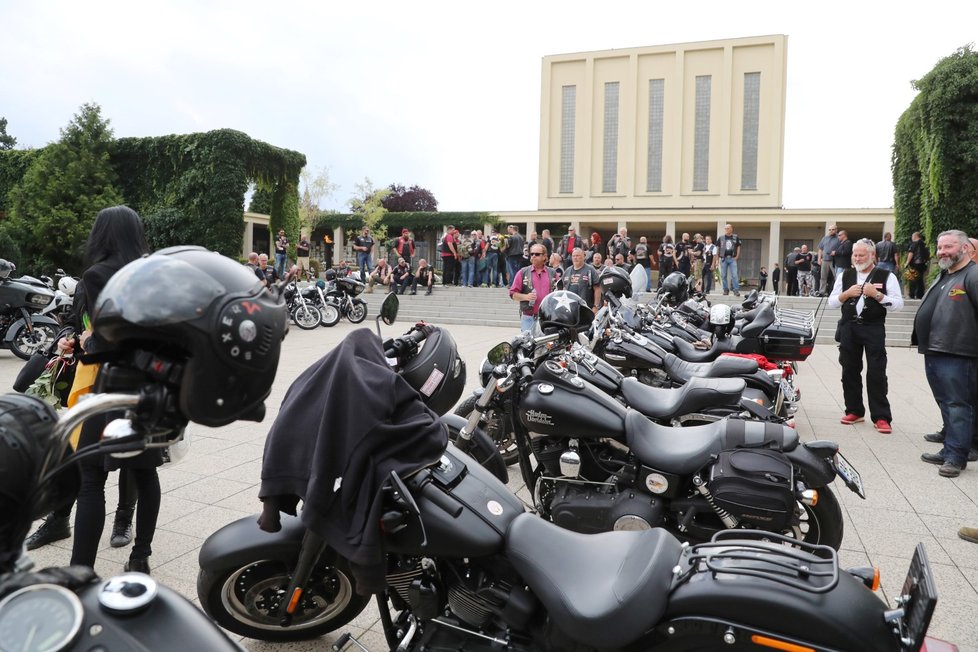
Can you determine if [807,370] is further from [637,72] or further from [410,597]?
[637,72]

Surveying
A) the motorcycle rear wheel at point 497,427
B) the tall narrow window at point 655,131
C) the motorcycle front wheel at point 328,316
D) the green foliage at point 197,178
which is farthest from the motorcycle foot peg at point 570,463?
the tall narrow window at point 655,131

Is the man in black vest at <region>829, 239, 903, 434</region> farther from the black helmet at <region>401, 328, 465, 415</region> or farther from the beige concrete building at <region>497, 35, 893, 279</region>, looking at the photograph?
the beige concrete building at <region>497, 35, 893, 279</region>

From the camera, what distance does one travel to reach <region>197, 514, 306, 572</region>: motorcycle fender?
2.50 meters

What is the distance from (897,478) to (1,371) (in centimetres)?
1016

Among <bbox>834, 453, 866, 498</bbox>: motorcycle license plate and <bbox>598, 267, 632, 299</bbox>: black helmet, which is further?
<bbox>598, 267, 632, 299</bbox>: black helmet

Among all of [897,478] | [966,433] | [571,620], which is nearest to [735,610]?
[571,620]

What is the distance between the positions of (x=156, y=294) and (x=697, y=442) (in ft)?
8.69

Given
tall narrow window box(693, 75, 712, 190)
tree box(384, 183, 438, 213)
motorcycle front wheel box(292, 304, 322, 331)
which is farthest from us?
tree box(384, 183, 438, 213)

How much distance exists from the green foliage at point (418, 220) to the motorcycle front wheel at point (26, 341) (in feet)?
94.8

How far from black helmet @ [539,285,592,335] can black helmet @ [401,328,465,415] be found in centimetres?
121

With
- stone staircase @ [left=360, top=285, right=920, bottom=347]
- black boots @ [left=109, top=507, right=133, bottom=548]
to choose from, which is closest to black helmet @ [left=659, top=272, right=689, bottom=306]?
black boots @ [left=109, top=507, right=133, bottom=548]

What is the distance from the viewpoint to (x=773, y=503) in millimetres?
3004

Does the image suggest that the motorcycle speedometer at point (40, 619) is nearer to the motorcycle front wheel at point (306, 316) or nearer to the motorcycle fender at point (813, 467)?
the motorcycle fender at point (813, 467)

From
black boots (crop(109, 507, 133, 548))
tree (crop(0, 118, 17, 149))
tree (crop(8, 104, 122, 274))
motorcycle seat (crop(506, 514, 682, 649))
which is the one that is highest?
tree (crop(0, 118, 17, 149))
